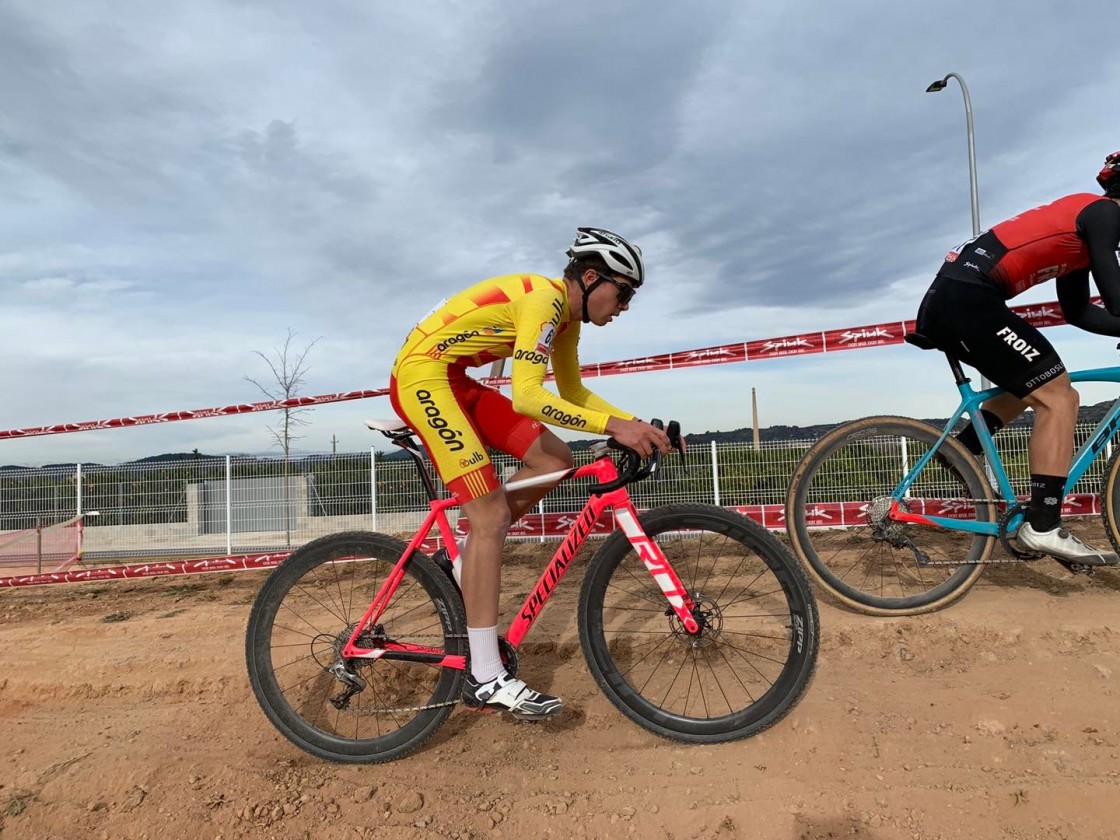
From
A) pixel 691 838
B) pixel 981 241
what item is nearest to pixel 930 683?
pixel 691 838

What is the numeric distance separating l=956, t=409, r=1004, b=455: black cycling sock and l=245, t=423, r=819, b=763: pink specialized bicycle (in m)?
1.72

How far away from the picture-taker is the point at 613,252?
280cm

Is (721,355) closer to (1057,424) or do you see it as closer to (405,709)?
(1057,424)

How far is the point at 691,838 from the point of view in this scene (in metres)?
2.10

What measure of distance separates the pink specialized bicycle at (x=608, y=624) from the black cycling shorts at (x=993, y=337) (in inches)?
68.5

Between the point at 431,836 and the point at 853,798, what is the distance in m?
1.45

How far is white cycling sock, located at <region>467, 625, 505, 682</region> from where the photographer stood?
262cm

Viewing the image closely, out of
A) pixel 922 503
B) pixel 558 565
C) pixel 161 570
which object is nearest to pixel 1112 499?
pixel 922 503

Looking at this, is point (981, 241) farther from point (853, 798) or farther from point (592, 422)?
point (853, 798)

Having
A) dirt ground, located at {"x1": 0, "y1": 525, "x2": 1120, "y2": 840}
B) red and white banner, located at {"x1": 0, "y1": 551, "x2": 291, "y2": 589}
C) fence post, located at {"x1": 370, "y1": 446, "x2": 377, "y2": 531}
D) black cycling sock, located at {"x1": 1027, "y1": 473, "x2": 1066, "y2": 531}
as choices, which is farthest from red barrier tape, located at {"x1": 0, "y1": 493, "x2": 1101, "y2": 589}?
fence post, located at {"x1": 370, "y1": 446, "x2": 377, "y2": 531}

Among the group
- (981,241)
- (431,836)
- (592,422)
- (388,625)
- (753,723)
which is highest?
(981,241)

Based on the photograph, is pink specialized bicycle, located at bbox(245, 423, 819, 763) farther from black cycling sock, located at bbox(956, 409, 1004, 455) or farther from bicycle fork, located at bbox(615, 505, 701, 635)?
black cycling sock, located at bbox(956, 409, 1004, 455)

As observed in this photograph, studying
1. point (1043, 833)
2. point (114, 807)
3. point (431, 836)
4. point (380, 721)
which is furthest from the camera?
point (380, 721)

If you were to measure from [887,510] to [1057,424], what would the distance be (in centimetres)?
90
